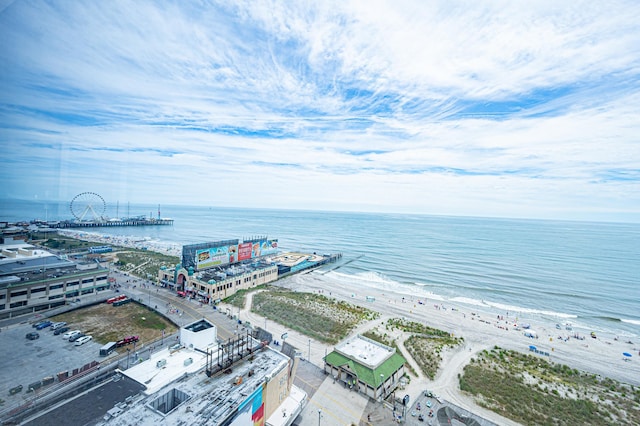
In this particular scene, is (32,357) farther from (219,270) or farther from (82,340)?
(219,270)

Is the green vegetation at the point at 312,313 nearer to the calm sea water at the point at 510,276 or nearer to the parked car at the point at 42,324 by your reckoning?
the calm sea water at the point at 510,276

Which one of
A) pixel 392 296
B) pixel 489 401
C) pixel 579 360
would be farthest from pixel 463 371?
pixel 392 296

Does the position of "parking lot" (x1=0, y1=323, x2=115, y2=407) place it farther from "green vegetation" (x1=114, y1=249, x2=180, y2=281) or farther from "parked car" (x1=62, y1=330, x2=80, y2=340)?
"green vegetation" (x1=114, y1=249, x2=180, y2=281)

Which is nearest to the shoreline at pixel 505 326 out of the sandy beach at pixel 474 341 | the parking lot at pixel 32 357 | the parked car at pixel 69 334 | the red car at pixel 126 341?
the sandy beach at pixel 474 341

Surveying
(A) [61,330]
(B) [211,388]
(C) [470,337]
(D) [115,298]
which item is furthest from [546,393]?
(D) [115,298]

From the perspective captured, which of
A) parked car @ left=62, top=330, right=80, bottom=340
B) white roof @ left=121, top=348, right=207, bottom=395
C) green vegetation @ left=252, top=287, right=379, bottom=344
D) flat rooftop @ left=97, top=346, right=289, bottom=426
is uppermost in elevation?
flat rooftop @ left=97, top=346, right=289, bottom=426

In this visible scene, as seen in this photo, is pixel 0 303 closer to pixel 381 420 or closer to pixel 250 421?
pixel 250 421

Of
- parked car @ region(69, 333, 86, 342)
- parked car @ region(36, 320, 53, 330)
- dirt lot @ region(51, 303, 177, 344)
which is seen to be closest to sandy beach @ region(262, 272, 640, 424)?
dirt lot @ region(51, 303, 177, 344)
